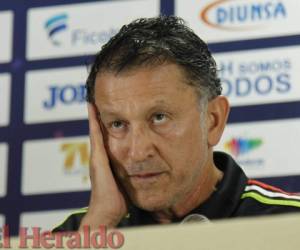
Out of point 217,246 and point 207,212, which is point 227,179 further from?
point 217,246

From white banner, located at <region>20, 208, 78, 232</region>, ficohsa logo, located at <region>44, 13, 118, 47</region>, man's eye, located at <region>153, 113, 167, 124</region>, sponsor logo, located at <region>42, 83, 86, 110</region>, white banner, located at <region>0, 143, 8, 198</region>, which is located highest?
ficohsa logo, located at <region>44, 13, 118, 47</region>

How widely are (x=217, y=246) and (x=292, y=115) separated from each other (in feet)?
5.40

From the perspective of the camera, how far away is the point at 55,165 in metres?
2.30

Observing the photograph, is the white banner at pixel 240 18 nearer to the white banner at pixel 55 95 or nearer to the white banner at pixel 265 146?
the white banner at pixel 265 146

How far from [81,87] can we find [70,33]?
0.21 m

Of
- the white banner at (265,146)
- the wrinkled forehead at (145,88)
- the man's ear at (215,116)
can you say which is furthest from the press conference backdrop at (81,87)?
the wrinkled forehead at (145,88)

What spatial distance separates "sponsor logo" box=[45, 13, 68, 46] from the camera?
2387 millimetres

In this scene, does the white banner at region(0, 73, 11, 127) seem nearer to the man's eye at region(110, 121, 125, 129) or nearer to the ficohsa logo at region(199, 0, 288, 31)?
the ficohsa logo at region(199, 0, 288, 31)

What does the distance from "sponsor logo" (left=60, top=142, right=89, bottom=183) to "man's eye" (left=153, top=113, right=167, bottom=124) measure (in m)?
1.09

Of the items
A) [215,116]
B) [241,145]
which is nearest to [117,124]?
[215,116]

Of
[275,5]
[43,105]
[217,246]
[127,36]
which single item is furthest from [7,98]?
[217,246]

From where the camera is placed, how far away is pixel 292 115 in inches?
84.4

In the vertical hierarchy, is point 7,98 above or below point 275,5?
below

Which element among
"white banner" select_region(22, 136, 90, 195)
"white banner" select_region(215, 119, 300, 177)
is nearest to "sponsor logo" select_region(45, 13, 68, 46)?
"white banner" select_region(22, 136, 90, 195)
